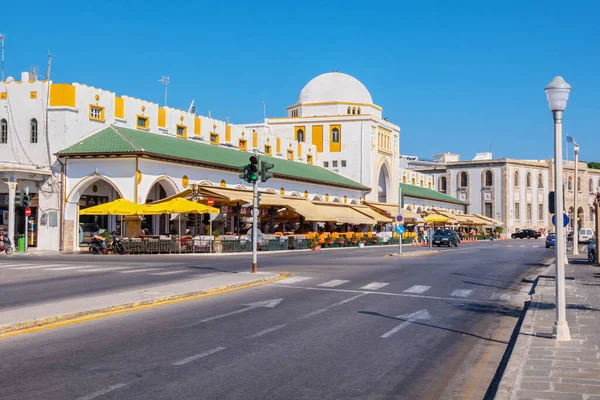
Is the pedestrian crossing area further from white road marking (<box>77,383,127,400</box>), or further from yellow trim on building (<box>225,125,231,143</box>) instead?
yellow trim on building (<box>225,125,231,143</box>)

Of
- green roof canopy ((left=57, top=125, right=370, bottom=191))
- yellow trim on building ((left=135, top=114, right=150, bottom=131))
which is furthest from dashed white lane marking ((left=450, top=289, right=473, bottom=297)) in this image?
yellow trim on building ((left=135, top=114, right=150, bottom=131))

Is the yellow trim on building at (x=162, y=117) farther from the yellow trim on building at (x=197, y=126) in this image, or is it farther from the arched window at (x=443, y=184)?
the arched window at (x=443, y=184)

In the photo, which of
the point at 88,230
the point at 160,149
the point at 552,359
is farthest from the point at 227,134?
the point at 552,359

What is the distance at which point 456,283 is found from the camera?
68.0ft

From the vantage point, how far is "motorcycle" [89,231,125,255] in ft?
128

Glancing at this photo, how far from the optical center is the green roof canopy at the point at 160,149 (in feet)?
139

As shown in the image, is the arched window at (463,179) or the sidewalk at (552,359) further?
the arched window at (463,179)

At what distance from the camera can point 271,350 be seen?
9.48 metres

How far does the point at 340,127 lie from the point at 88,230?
1534 inches

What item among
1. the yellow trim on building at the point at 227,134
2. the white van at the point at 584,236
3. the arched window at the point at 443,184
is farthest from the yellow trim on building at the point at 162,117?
the arched window at the point at 443,184

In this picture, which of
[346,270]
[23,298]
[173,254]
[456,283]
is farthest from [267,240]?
[23,298]

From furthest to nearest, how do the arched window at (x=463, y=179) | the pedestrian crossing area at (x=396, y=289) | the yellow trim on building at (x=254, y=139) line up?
the arched window at (x=463, y=179), the yellow trim on building at (x=254, y=139), the pedestrian crossing area at (x=396, y=289)

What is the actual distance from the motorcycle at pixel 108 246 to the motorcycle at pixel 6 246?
173 inches

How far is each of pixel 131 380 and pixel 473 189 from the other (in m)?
111
